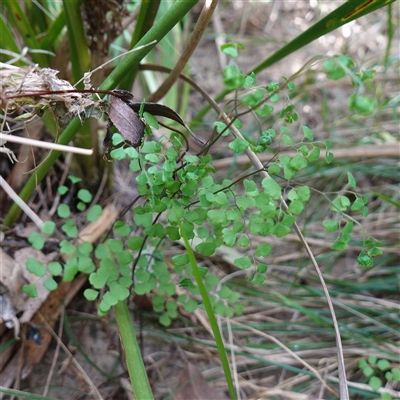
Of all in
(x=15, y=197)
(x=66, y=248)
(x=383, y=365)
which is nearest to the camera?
(x=15, y=197)

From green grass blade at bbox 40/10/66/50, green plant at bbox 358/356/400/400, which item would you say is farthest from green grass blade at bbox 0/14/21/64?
green plant at bbox 358/356/400/400

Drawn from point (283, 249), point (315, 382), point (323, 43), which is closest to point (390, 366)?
point (315, 382)

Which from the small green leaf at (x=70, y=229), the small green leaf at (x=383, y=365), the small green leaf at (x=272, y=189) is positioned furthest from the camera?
the small green leaf at (x=383, y=365)

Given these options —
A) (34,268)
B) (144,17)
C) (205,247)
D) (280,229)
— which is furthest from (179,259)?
(144,17)

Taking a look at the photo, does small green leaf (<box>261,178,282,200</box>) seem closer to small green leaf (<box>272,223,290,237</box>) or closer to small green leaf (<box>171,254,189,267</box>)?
small green leaf (<box>272,223,290,237</box>)

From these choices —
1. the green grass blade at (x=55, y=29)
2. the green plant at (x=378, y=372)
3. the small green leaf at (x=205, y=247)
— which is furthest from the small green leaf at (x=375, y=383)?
the green grass blade at (x=55, y=29)

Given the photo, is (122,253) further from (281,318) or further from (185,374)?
(281,318)

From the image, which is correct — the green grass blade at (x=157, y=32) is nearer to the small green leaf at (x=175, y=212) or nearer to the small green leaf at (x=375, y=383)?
the small green leaf at (x=175, y=212)

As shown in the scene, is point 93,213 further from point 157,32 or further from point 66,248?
point 157,32
